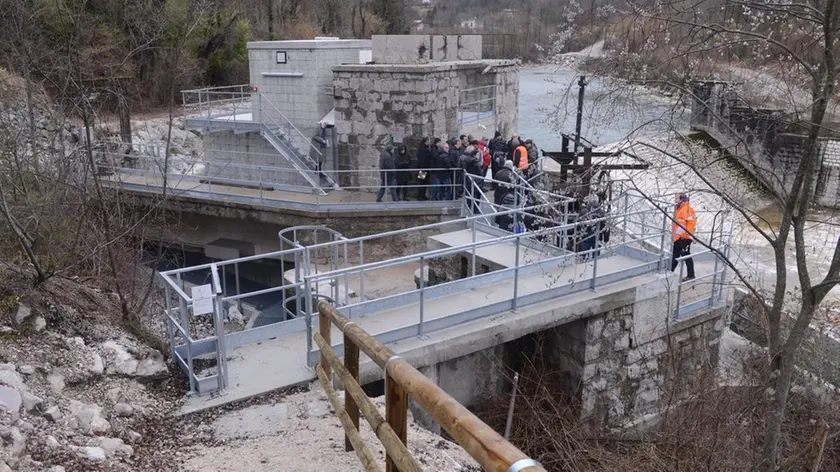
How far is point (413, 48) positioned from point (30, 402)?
13.1 metres

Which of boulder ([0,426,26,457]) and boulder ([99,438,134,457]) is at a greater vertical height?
boulder ([0,426,26,457])

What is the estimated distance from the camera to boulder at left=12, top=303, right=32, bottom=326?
244 inches

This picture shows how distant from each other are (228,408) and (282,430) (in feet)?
2.30

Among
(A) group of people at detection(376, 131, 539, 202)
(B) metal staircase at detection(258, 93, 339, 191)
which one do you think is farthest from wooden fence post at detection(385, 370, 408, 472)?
Answer: (B) metal staircase at detection(258, 93, 339, 191)

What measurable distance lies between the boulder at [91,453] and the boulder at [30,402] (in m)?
0.52

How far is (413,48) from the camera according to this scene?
16609 millimetres

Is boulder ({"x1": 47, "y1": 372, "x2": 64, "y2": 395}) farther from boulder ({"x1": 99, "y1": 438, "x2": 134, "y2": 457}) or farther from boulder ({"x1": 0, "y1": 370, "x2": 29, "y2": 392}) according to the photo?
boulder ({"x1": 99, "y1": 438, "x2": 134, "y2": 457})

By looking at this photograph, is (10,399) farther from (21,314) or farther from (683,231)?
(683,231)

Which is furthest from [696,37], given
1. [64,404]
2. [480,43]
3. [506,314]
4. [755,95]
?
[480,43]

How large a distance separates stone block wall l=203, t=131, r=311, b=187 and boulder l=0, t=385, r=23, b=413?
1355 centimetres

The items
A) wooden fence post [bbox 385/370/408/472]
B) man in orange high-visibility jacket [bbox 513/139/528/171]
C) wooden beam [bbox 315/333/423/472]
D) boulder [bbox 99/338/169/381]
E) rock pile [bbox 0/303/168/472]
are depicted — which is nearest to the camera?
wooden beam [bbox 315/333/423/472]

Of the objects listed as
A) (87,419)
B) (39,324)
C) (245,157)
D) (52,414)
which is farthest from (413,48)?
(52,414)

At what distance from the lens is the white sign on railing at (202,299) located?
623 centimetres

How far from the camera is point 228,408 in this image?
626cm
